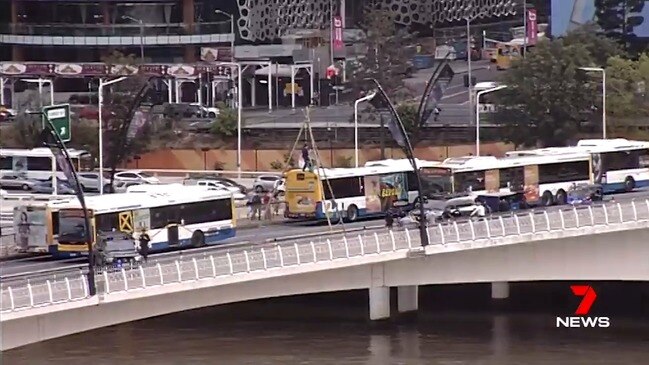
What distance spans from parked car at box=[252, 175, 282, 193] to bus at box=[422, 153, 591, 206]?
35.8ft

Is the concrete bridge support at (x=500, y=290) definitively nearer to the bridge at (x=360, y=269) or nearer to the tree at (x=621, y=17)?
the bridge at (x=360, y=269)

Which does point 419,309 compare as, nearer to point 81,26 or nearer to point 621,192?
point 621,192

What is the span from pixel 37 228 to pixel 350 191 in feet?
42.1

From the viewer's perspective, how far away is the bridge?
4219 centimetres

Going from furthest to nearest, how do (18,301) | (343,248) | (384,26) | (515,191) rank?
1. (384,26)
2. (515,191)
3. (343,248)
4. (18,301)

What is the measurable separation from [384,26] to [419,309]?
139 ft

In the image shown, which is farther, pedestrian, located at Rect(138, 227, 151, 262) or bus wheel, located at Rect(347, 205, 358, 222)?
bus wheel, located at Rect(347, 205, 358, 222)

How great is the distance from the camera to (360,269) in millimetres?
50250

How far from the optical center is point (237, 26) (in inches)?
4257

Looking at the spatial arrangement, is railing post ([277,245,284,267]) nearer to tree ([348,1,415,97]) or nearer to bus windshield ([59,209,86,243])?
bus windshield ([59,209,86,243])

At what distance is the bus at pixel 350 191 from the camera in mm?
59875

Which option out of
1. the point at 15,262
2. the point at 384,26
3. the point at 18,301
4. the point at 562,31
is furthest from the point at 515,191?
the point at 562,31

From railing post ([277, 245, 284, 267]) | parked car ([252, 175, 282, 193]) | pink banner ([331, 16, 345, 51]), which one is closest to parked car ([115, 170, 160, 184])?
parked car ([252, 175, 282, 193])

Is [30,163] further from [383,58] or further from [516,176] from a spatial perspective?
[516,176]
